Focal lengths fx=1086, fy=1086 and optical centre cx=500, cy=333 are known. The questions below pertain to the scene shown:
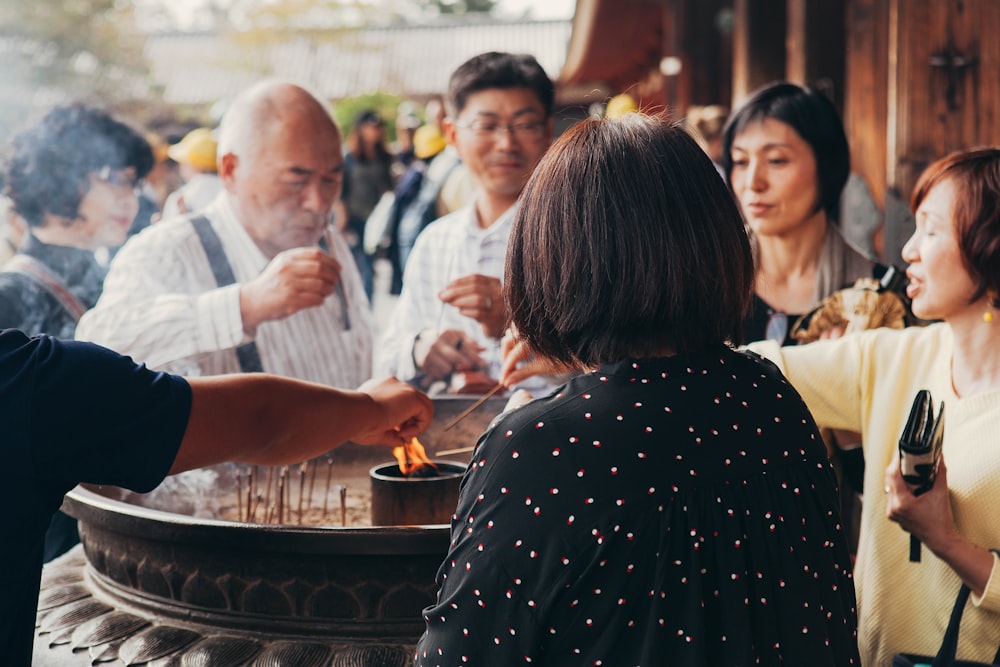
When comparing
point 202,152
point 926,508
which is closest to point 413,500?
point 926,508

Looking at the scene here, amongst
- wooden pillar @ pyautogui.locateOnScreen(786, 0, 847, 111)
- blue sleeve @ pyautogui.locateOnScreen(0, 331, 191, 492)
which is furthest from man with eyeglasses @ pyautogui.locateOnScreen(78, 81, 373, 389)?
wooden pillar @ pyautogui.locateOnScreen(786, 0, 847, 111)

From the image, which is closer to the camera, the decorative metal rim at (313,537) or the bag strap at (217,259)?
the decorative metal rim at (313,537)

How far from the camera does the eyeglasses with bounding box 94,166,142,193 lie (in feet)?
12.8

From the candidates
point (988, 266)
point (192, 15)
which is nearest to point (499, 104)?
point (988, 266)

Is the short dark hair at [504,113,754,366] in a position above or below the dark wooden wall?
below

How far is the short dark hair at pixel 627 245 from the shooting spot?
1388 millimetres

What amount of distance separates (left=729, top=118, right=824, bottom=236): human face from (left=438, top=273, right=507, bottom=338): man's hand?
2.62 feet

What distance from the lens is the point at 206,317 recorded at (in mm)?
3074

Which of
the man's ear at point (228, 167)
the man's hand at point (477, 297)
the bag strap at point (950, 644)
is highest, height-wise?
the man's ear at point (228, 167)

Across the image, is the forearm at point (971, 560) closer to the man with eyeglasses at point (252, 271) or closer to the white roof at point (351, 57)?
the man with eyeglasses at point (252, 271)

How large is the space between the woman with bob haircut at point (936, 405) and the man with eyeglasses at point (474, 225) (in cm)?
134

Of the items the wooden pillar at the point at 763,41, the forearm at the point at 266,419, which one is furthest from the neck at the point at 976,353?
the wooden pillar at the point at 763,41

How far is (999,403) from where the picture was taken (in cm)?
210

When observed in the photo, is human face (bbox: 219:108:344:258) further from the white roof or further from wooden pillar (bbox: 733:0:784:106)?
the white roof
